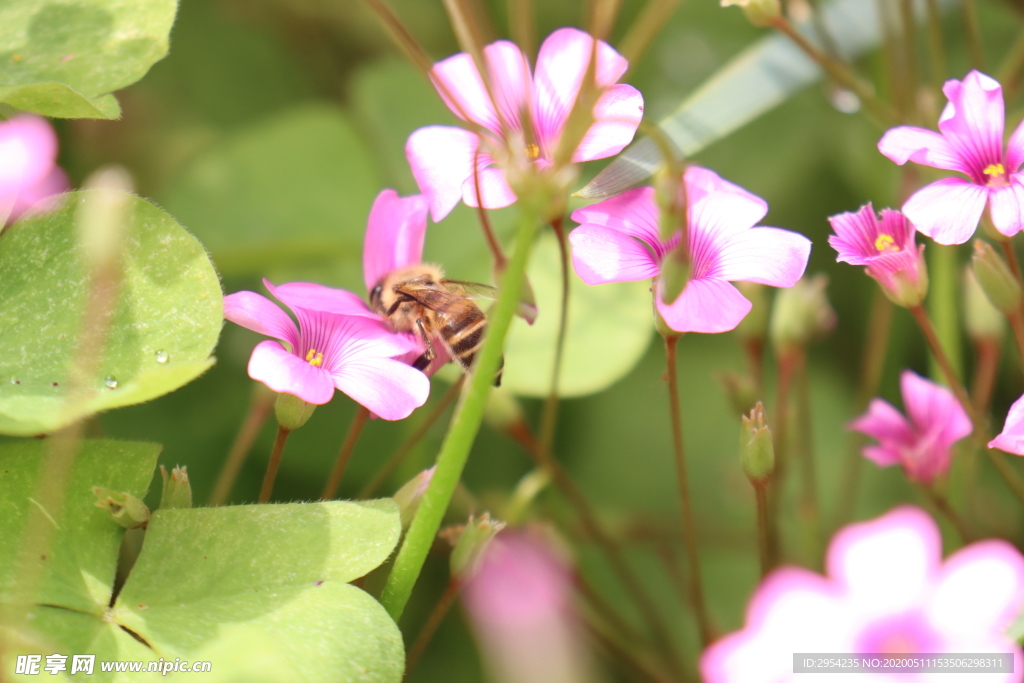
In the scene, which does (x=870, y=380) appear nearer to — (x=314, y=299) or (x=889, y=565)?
(x=889, y=565)

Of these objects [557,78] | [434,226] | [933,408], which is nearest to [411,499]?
[557,78]

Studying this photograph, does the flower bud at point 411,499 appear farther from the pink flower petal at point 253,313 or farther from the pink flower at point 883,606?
the pink flower at point 883,606

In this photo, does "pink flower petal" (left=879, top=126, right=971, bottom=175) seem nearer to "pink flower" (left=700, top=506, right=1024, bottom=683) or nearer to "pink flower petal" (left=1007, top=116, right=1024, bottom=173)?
"pink flower petal" (left=1007, top=116, right=1024, bottom=173)

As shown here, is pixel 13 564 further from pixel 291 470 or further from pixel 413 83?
pixel 413 83

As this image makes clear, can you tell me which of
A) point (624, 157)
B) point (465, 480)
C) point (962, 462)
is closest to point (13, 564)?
point (624, 157)

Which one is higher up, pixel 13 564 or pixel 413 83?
pixel 413 83

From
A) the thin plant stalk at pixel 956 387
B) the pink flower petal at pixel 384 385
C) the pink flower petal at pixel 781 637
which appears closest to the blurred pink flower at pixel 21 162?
the pink flower petal at pixel 384 385

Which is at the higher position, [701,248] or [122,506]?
[701,248]
